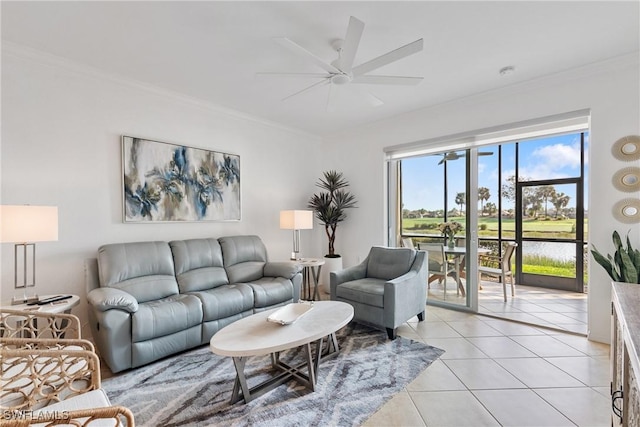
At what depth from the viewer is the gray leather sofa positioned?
228 centimetres

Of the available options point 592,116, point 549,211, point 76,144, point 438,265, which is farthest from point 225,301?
point 549,211

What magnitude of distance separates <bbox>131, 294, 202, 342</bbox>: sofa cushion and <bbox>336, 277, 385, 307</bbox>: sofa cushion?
1.52m

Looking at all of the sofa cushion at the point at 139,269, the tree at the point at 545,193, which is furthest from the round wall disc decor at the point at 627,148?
the sofa cushion at the point at 139,269

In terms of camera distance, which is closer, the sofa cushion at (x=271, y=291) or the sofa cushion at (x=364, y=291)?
the sofa cushion at (x=364, y=291)

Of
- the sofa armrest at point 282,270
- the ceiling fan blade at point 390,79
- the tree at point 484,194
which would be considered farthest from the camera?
the tree at point 484,194

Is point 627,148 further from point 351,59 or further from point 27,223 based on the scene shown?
point 27,223

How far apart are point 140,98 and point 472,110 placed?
3925mm

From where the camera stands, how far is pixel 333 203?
16.0 feet

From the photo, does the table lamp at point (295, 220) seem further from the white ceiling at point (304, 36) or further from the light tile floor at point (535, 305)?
the light tile floor at point (535, 305)

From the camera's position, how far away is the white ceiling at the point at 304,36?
203cm

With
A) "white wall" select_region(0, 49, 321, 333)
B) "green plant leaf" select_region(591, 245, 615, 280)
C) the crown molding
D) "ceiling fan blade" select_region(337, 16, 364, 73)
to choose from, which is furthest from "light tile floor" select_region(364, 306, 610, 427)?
the crown molding

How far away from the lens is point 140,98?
10.5ft

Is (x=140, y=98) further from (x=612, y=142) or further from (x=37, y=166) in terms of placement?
(x=612, y=142)

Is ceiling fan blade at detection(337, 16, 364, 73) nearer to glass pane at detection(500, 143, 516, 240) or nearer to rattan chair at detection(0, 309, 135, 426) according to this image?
rattan chair at detection(0, 309, 135, 426)
